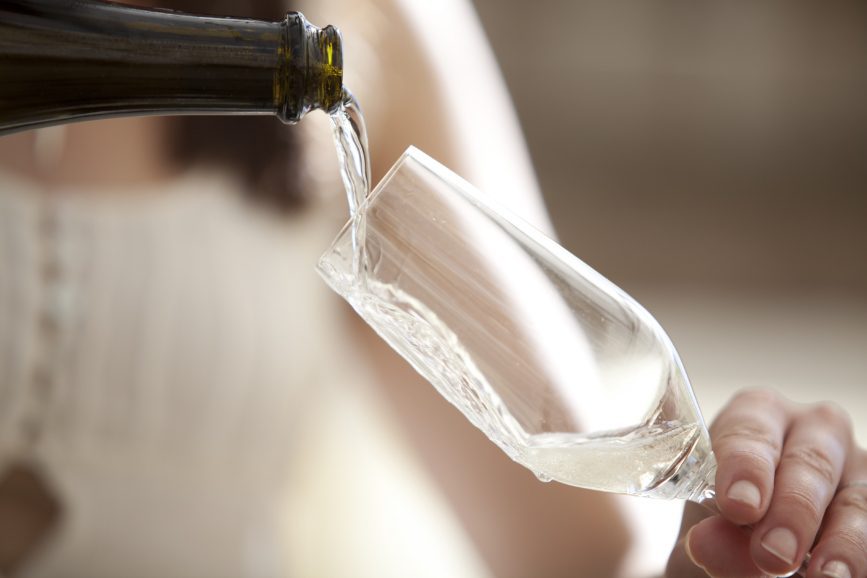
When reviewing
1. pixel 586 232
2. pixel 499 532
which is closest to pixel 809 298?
pixel 586 232

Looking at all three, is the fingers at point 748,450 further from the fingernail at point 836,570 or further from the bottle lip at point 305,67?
the bottle lip at point 305,67

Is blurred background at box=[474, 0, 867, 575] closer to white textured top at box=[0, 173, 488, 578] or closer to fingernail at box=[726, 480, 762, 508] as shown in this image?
white textured top at box=[0, 173, 488, 578]

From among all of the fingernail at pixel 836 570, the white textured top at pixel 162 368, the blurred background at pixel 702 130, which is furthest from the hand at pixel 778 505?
the blurred background at pixel 702 130

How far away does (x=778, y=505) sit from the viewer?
395 millimetres

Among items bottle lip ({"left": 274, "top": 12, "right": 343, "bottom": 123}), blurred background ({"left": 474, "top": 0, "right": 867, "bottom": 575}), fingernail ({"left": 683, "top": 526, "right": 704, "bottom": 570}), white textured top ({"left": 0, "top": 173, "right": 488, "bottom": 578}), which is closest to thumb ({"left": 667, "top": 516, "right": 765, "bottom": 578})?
fingernail ({"left": 683, "top": 526, "right": 704, "bottom": 570})

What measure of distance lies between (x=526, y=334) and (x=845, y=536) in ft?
0.51

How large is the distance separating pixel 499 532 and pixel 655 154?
2473 millimetres

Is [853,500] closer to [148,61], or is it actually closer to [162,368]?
[148,61]

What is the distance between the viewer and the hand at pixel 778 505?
38cm

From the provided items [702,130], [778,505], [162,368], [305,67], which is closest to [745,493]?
[778,505]

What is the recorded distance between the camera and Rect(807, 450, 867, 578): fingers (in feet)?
1.25

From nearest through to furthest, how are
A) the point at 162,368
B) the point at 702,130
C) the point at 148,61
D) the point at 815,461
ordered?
the point at 148,61
the point at 815,461
the point at 162,368
the point at 702,130

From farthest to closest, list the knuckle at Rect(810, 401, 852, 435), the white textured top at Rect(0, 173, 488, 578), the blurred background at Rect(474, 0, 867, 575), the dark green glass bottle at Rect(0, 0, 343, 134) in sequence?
1. the blurred background at Rect(474, 0, 867, 575)
2. the white textured top at Rect(0, 173, 488, 578)
3. the knuckle at Rect(810, 401, 852, 435)
4. the dark green glass bottle at Rect(0, 0, 343, 134)

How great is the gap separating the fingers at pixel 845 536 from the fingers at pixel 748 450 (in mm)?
28
